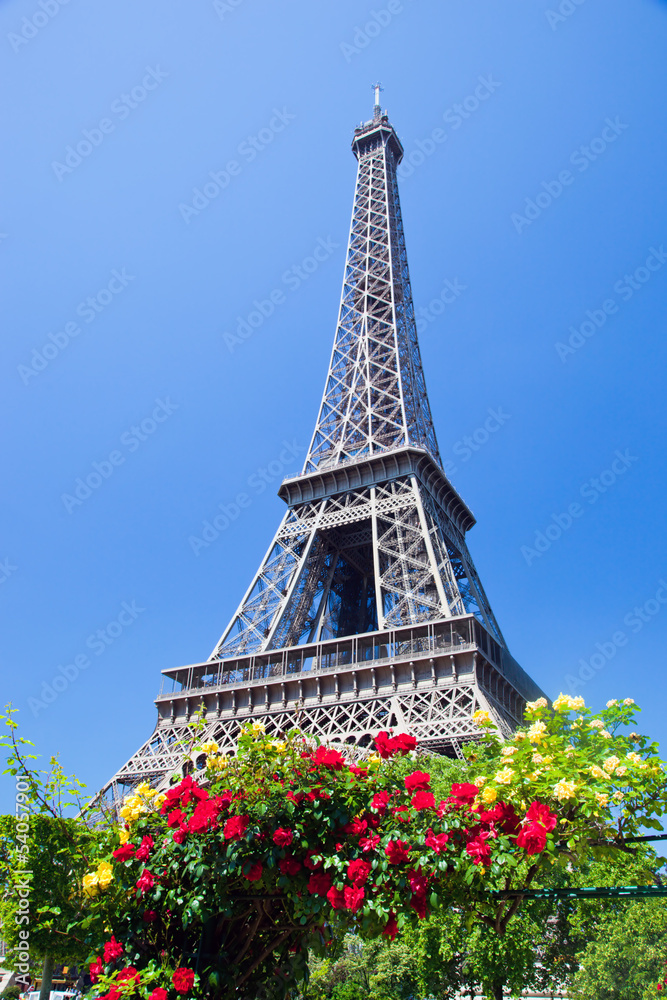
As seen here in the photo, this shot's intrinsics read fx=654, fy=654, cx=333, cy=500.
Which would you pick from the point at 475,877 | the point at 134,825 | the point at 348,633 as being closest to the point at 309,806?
the point at 475,877

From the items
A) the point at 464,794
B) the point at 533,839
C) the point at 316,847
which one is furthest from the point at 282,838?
the point at 533,839

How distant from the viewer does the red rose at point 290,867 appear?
230 inches

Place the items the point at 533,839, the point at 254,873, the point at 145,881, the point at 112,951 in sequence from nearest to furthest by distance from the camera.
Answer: the point at 533,839 → the point at 254,873 → the point at 112,951 → the point at 145,881

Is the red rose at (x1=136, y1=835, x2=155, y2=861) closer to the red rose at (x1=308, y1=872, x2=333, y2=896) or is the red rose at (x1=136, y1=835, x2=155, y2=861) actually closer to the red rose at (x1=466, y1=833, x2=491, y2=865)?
the red rose at (x1=308, y1=872, x2=333, y2=896)

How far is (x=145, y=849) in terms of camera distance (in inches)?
253

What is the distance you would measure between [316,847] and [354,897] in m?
0.79

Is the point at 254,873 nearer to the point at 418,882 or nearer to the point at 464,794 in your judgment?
the point at 418,882

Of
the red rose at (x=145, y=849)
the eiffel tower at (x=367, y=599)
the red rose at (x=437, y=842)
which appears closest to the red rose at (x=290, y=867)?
the red rose at (x=437, y=842)

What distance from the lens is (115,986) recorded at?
5398 millimetres

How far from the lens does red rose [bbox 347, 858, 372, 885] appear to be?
5414 millimetres

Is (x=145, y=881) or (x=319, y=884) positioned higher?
(x=145, y=881)

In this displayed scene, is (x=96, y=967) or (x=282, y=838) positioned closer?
(x=282, y=838)

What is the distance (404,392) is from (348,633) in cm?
1749

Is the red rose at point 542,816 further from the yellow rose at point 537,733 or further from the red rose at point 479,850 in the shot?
the yellow rose at point 537,733
